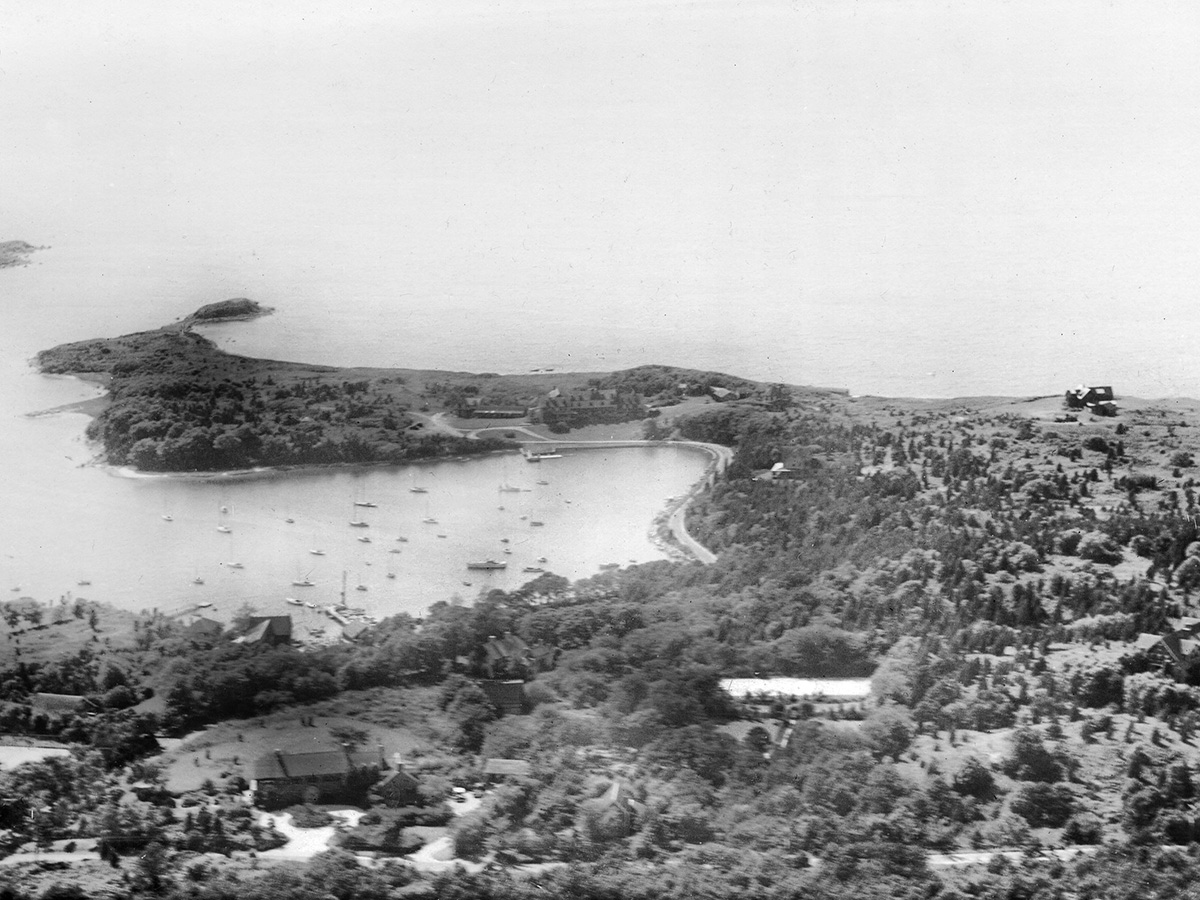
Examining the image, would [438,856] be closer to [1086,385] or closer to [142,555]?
[142,555]

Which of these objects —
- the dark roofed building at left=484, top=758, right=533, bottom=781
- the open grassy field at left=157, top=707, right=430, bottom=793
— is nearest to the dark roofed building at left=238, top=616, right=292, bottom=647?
the open grassy field at left=157, top=707, right=430, bottom=793

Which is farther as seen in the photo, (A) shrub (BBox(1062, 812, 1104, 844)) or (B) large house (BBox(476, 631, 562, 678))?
(B) large house (BBox(476, 631, 562, 678))

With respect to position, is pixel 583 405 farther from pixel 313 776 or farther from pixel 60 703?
pixel 60 703

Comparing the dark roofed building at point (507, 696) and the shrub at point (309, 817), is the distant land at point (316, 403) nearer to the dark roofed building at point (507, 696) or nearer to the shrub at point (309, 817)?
the dark roofed building at point (507, 696)

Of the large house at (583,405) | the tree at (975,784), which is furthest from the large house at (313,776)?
the large house at (583,405)

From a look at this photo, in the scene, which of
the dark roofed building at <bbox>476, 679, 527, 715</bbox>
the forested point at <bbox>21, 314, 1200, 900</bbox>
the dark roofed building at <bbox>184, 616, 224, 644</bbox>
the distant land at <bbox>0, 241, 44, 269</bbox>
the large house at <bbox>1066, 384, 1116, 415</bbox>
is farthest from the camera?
the distant land at <bbox>0, 241, 44, 269</bbox>

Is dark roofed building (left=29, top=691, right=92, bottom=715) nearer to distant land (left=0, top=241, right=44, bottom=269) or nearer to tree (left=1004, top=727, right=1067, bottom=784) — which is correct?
distant land (left=0, top=241, right=44, bottom=269)

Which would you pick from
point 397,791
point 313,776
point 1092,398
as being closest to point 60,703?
point 313,776
